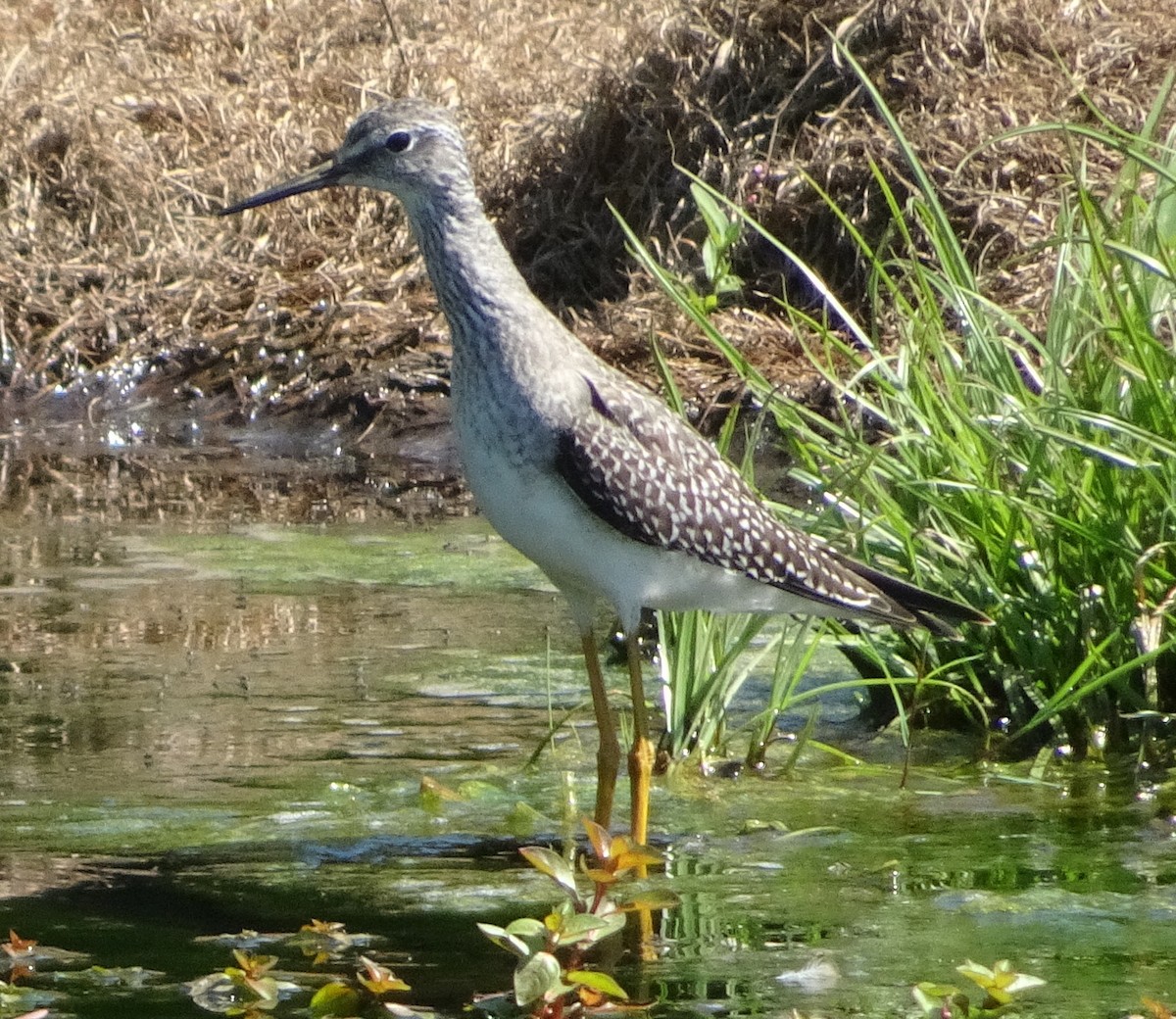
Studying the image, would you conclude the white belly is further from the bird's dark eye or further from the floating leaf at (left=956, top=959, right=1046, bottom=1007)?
the floating leaf at (left=956, top=959, right=1046, bottom=1007)

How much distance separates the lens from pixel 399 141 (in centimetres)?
503

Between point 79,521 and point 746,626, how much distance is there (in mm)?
3668

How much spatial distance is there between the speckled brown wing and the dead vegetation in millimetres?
4086

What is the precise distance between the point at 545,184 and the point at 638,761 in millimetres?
6585

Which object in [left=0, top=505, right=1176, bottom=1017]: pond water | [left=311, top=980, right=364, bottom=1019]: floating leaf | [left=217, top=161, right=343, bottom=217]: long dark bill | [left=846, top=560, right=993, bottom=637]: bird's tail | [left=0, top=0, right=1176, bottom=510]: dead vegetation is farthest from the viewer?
[left=0, top=0, right=1176, bottom=510]: dead vegetation

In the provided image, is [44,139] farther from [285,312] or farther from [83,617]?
[83,617]

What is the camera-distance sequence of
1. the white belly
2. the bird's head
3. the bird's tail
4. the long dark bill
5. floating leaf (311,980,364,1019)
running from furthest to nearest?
the long dark bill
the bird's head
the bird's tail
the white belly
floating leaf (311,980,364,1019)

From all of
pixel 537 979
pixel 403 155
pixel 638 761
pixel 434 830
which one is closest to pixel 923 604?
pixel 638 761

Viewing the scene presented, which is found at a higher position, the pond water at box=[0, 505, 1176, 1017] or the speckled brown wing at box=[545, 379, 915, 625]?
the speckled brown wing at box=[545, 379, 915, 625]

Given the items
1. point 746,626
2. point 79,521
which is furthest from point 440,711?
point 79,521

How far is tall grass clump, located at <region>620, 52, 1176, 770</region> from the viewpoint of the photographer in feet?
16.2

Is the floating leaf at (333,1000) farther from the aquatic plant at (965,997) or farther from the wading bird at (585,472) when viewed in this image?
the wading bird at (585,472)

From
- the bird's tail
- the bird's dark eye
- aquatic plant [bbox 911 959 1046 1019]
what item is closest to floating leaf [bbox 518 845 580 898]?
aquatic plant [bbox 911 959 1046 1019]

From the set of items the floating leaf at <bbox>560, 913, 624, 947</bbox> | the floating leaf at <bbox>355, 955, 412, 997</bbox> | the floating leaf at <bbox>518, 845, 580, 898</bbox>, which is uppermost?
the floating leaf at <bbox>518, 845, 580, 898</bbox>
